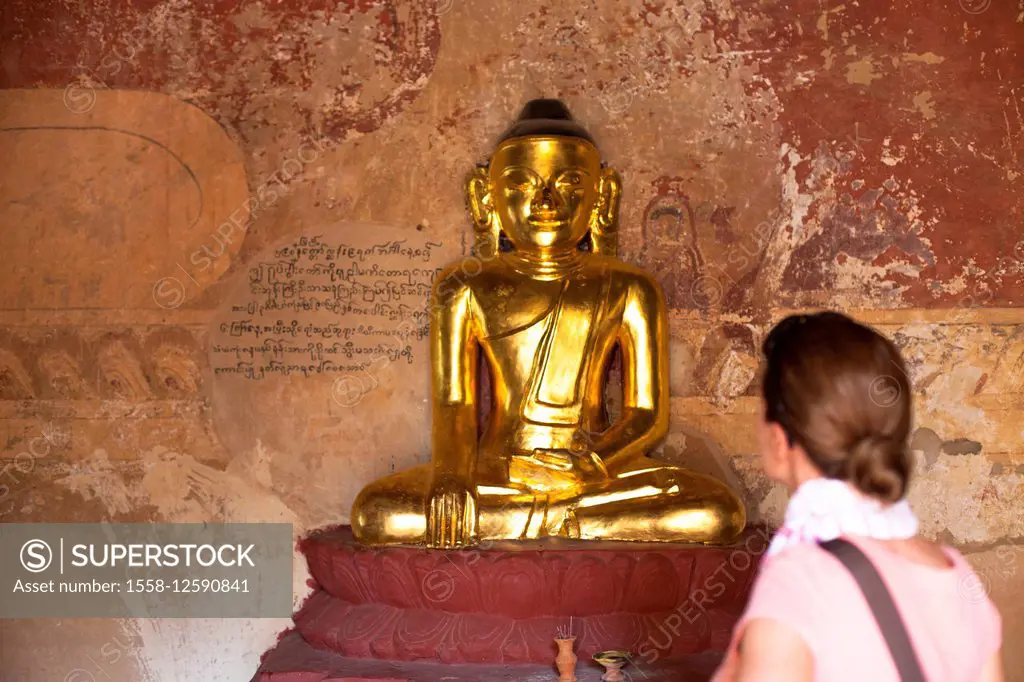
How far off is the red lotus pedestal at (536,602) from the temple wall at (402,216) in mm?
843

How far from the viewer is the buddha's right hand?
133 inches

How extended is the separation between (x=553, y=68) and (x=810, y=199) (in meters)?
1.15

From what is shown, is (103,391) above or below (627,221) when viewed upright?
below

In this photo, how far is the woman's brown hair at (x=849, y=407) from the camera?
136 cm

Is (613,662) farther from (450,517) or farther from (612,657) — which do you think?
(450,517)

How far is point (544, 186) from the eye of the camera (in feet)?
13.2

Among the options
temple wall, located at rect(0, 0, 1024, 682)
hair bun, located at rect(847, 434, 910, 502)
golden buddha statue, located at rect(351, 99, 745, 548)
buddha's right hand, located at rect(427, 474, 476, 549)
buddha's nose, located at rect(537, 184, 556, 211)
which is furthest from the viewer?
temple wall, located at rect(0, 0, 1024, 682)

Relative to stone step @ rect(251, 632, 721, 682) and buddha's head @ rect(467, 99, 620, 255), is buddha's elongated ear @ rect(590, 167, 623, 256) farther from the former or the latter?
stone step @ rect(251, 632, 721, 682)

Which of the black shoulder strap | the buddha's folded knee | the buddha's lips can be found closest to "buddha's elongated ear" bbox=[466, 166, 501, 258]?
the buddha's lips

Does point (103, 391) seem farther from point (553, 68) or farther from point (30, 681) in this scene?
point (553, 68)

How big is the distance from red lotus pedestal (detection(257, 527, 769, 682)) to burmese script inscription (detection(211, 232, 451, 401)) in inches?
39.0

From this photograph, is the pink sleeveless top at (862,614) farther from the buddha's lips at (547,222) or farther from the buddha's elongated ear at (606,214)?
the buddha's elongated ear at (606,214)

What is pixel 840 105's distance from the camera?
4223 mm

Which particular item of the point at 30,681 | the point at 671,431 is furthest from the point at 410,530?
the point at 30,681
